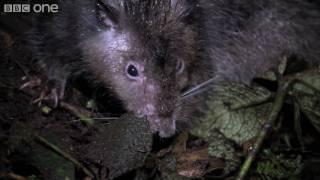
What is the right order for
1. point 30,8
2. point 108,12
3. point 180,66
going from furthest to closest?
point 30,8 < point 180,66 < point 108,12

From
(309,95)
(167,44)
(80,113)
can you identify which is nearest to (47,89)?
(80,113)

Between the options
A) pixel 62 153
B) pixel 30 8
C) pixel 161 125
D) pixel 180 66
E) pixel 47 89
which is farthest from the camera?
pixel 30 8

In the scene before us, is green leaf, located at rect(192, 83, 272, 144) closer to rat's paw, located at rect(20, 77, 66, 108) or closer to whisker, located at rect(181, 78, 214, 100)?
whisker, located at rect(181, 78, 214, 100)

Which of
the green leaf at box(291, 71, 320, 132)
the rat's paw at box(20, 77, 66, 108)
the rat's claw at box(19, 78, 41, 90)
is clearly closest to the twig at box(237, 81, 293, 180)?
the green leaf at box(291, 71, 320, 132)

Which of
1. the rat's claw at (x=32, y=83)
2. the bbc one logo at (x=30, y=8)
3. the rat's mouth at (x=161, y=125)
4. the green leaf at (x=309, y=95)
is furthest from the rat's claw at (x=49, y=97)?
the green leaf at (x=309, y=95)

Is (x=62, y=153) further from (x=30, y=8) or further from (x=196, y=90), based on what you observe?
(x=30, y=8)

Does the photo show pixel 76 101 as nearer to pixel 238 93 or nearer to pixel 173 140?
pixel 173 140
